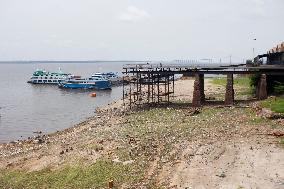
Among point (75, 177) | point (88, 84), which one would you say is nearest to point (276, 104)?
point (75, 177)

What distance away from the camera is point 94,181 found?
23562mm

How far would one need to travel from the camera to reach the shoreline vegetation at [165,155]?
22250 mm

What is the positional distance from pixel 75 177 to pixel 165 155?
550 centimetres

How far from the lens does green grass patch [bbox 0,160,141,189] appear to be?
2344 cm

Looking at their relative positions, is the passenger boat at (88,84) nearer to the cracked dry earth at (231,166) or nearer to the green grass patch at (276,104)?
the green grass patch at (276,104)

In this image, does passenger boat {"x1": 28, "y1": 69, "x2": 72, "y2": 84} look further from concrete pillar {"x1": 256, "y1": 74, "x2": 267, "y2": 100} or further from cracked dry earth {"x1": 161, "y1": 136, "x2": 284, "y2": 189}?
cracked dry earth {"x1": 161, "y1": 136, "x2": 284, "y2": 189}

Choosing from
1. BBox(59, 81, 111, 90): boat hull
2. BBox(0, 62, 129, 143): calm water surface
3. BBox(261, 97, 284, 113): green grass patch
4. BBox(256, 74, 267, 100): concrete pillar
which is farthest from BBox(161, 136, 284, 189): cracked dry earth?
BBox(59, 81, 111, 90): boat hull

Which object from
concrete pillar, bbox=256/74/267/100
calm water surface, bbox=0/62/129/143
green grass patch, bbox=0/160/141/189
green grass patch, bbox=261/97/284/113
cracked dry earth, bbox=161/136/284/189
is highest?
concrete pillar, bbox=256/74/267/100

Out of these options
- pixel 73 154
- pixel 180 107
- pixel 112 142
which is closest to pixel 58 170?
pixel 73 154

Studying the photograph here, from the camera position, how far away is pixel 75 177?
81.8 ft

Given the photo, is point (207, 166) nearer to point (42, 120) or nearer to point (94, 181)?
point (94, 181)

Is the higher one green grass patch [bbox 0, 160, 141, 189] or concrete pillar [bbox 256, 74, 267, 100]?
concrete pillar [bbox 256, 74, 267, 100]

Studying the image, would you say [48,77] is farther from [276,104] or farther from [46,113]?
[276,104]

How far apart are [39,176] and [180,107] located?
2370 centimetres
